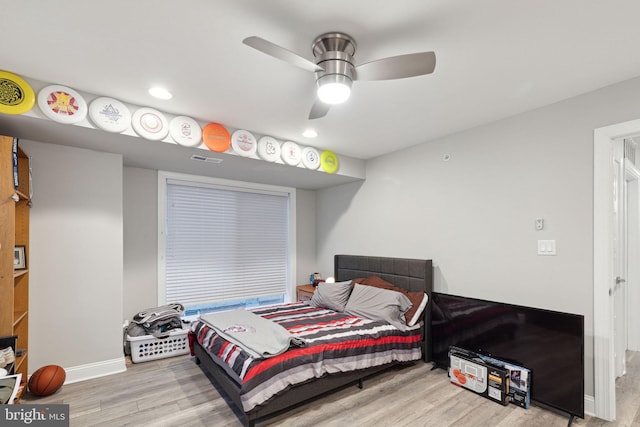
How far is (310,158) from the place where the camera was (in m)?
3.93

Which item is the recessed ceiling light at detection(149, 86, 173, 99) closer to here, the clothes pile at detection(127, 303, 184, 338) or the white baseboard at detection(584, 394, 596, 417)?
the clothes pile at detection(127, 303, 184, 338)

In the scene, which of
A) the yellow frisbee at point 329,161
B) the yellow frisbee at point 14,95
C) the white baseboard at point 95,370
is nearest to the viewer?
the yellow frisbee at point 14,95

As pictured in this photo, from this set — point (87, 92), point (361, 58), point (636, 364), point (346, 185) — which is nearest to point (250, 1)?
point (361, 58)

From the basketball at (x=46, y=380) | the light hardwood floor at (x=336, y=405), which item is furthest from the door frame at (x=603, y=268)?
the basketball at (x=46, y=380)

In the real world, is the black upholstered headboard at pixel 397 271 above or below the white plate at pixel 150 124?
below

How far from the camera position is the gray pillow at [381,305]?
130 inches

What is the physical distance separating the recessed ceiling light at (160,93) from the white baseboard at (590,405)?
4.21 metres

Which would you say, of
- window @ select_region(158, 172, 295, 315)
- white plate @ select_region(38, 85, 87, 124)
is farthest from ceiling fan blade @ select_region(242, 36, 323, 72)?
window @ select_region(158, 172, 295, 315)

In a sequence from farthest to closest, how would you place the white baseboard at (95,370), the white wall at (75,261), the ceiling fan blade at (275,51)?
the white baseboard at (95,370), the white wall at (75,261), the ceiling fan blade at (275,51)

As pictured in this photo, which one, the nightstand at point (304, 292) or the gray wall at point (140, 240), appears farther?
the nightstand at point (304, 292)

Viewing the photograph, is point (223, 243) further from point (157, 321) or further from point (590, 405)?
point (590, 405)

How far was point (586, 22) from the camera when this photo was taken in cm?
173

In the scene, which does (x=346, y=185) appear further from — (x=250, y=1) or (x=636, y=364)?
(x=636, y=364)

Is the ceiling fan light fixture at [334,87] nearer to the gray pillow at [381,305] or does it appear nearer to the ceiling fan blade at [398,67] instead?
the ceiling fan blade at [398,67]
